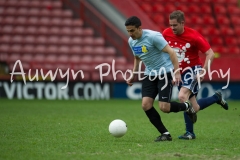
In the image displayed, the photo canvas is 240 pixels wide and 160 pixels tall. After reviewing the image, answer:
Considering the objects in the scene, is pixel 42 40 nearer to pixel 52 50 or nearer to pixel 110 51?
pixel 52 50

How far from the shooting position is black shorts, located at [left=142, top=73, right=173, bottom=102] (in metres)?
7.85

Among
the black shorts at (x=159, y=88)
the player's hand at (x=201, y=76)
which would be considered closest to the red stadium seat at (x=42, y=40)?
the black shorts at (x=159, y=88)

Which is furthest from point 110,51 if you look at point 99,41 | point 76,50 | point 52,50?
point 52,50

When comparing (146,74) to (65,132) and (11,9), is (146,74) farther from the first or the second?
(11,9)

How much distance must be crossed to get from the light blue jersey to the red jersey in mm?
401

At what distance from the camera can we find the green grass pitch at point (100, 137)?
645 cm

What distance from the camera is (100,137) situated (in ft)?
27.2

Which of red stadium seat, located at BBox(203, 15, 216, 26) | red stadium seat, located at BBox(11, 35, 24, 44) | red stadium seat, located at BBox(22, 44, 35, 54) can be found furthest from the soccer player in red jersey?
red stadium seat, located at BBox(203, 15, 216, 26)

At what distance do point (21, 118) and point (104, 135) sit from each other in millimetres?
3204

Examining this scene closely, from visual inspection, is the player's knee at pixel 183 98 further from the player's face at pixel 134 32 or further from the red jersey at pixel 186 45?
the player's face at pixel 134 32

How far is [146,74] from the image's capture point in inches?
318

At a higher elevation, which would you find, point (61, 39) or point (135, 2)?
point (135, 2)

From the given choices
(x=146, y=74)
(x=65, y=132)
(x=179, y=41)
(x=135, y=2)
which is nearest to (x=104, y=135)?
(x=65, y=132)

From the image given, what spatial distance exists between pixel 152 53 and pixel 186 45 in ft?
2.40
